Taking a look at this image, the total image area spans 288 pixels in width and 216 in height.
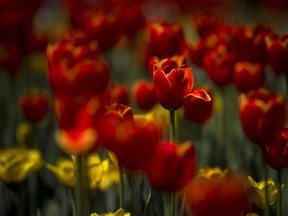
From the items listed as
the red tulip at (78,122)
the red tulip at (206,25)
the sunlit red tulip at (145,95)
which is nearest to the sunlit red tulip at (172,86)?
the red tulip at (78,122)

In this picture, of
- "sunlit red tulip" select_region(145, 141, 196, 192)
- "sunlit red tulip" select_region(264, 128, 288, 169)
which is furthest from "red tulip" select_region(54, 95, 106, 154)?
"sunlit red tulip" select_region(264, 128, 288, 169)

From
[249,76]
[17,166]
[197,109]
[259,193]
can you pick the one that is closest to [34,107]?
[17,166]

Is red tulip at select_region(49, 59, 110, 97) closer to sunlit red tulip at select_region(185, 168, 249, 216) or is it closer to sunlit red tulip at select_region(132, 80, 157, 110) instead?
sunlit red tulip at select_region(185, 168, 249, 216)

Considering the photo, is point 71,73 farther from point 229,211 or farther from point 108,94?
point 229,211

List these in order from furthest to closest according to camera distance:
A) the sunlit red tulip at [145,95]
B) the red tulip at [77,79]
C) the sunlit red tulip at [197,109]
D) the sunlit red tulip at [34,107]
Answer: the sunlit red tulip at [34,107] → the sunlit red tulip at [145,95] → the sunlit red tulip at [197,109] → the red tulip at [77,79]

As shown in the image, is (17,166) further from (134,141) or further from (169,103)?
(134,141)

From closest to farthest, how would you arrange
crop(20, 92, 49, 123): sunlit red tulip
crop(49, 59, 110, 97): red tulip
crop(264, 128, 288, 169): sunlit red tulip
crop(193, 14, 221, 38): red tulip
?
crop(49, 59, 110, 97): red tulip < crop(264, 128, 288, 169): sunlit red tulip < crop(20, 92, 49, 123): sunlit red tulip < crop(193, 14, 221, 38): red tulip

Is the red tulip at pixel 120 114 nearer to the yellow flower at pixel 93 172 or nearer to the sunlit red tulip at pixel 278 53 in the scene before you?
the yellow flower at pixel 93 172
